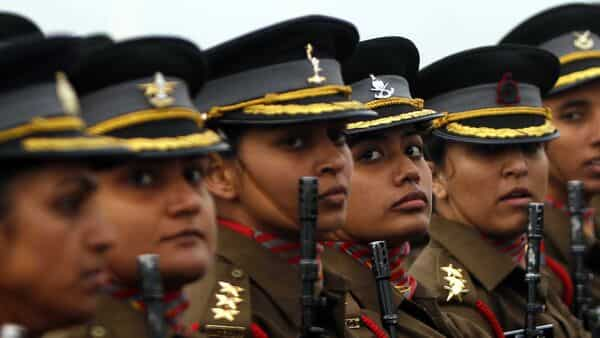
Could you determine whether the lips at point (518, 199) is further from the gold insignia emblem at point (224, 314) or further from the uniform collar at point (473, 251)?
the gold insignia emblem at point (224, 314)

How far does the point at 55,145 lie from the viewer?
608 centimetres

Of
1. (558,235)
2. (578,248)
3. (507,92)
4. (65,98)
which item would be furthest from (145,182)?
(558,235)

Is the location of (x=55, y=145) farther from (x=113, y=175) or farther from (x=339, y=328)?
(x=339, y=328)

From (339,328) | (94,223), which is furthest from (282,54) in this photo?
(94,223)

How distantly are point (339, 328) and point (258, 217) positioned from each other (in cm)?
84

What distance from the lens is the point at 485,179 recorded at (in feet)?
37.0

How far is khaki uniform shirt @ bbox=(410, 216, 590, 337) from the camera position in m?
11.0

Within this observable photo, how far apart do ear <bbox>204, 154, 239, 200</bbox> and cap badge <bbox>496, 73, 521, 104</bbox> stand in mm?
3386

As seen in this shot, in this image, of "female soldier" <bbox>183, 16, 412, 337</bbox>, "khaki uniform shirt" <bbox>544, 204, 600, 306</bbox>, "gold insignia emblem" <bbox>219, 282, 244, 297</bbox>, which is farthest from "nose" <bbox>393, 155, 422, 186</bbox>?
"khaki uniform shirt" <bbox>544, 204, 600, 306</bbox>

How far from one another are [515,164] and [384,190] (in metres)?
1.65

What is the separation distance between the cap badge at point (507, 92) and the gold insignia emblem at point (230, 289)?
376 cm

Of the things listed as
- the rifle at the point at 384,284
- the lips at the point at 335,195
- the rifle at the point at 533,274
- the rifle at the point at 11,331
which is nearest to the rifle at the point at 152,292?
the rifle at the point at 11,331

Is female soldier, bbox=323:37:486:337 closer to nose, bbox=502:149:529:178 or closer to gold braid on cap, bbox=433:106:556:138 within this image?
gold braid on cap, bbox=433:106:556:138

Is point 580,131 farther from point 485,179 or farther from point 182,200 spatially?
point 182,200
